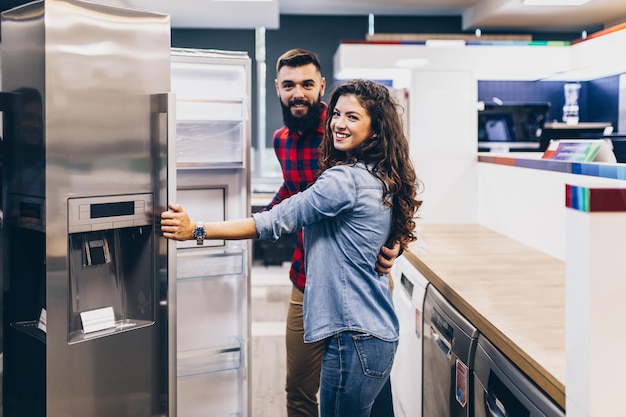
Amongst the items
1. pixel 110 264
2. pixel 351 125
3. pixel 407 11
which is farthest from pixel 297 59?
pixel 407 11

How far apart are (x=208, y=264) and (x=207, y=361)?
1.41ft

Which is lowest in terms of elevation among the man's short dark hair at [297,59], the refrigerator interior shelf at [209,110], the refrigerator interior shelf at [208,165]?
the refrigerator interior shelf at [208,165]

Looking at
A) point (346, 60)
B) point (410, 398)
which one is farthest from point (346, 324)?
point (346, 60)

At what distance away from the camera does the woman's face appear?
1.74 meters

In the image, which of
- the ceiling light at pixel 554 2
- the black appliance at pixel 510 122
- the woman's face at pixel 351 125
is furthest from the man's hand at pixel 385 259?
the black appliance at pixel 510 122

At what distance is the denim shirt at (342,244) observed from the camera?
5.49ft

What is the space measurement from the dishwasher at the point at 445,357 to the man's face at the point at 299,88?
838 millimetres

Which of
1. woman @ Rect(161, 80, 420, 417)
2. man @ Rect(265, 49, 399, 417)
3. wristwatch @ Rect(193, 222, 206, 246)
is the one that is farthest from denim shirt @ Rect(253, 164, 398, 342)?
man @ Rect(265, 49, 399, 417)

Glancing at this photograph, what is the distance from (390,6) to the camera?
6.89 m

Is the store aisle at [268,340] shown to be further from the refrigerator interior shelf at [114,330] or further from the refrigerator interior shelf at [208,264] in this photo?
the refrigerator interior shelf at [114,330]

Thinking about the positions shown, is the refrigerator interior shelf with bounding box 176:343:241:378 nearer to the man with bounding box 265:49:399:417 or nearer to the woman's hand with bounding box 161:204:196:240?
the man with bounding box 265:49:399:417

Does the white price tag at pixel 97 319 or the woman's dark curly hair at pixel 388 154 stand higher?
the woman's dark curly hair at pixel 388 154

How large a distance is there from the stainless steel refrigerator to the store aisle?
1.11 meters

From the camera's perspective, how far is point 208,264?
265 cm
